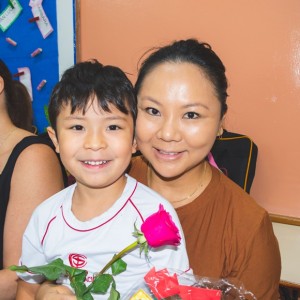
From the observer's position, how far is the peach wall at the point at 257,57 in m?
2.18

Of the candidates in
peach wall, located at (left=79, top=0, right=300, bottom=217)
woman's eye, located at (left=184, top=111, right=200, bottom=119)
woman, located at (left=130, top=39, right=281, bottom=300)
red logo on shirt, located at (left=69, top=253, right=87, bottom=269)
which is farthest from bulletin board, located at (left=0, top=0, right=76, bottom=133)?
red logo on shirt, located at (left=69, top=253, right=87, bottom=269)

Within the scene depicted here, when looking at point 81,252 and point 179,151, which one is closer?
point 81,252

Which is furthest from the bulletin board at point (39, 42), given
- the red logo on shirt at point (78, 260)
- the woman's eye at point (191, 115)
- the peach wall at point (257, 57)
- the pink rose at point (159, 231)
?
the pink rose at point (159, 231)

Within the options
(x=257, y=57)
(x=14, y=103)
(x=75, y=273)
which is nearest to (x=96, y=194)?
(x=75, y=273)

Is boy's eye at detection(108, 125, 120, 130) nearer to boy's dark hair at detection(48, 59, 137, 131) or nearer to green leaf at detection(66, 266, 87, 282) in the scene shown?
boy's dark hair at detection(48, 59, 137, 131)

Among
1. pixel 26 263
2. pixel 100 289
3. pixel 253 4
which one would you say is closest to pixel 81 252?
pixel 26 263

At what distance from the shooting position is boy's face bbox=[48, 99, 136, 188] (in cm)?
105

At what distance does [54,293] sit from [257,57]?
5.66 feet

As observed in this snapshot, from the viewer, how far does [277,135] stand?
A: 2279 mm

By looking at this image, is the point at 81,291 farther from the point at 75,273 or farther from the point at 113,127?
the point at 113,127

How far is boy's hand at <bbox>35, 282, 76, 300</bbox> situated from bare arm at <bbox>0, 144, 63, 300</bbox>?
35 centimetres

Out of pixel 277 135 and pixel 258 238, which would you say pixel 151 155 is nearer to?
pixel 258 238

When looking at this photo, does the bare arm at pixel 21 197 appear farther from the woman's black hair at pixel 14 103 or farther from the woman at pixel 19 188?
the woman's black hair at pixel 14 103

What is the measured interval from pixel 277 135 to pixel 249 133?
0.15 meters
